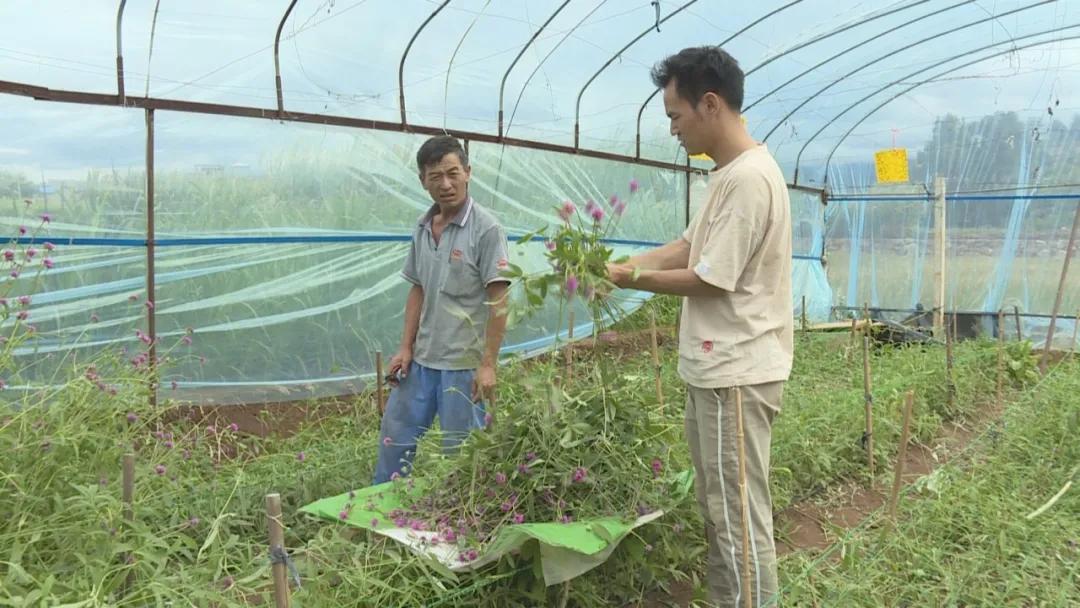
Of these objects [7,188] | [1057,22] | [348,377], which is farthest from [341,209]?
[1057,22]

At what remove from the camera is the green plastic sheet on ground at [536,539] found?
69.7 inches

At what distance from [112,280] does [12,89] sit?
0.96m

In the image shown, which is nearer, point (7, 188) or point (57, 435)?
point (57, 435)

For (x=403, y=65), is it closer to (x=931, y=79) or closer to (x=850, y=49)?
(x=850, y=49)

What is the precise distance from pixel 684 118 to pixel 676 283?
1.38ft

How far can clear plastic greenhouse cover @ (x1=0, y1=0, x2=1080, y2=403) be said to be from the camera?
368cm

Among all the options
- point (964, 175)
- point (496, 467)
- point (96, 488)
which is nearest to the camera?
point (96, 488)

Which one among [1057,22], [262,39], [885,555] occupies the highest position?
[1057,22]

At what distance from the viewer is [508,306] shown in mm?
1985

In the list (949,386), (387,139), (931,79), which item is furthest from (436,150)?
(931,79)

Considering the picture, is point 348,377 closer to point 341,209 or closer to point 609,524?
point 341,209

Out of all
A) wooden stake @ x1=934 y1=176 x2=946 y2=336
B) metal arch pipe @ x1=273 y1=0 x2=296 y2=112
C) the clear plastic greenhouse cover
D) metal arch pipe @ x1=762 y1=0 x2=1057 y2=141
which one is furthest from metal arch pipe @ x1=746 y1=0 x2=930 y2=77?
metal arch pipe @ x1=273 y1=0 x2=296 y2=112

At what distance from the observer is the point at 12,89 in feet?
11.1

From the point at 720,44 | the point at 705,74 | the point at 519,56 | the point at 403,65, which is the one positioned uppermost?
the point at 720,44
